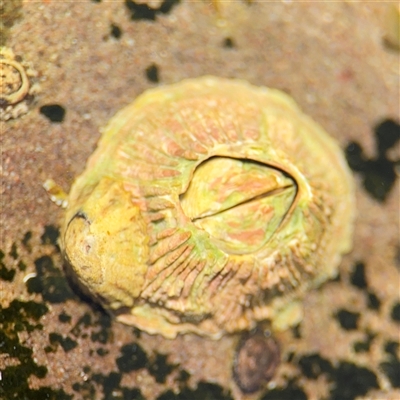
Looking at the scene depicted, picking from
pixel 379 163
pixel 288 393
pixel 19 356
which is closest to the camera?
pixel 19 356

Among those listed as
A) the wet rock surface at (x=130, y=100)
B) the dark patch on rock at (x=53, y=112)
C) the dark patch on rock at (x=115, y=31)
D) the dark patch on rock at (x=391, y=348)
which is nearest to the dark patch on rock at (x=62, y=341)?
the wet rock surface at (x=130, y=100)

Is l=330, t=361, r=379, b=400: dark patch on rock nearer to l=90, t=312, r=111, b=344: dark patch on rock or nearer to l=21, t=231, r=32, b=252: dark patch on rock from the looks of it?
l=90, t=312, r=111, b=344: dark patch on rock

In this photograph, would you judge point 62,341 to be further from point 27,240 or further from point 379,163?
point 379,163

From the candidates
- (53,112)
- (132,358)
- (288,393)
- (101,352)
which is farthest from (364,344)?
(53,112)

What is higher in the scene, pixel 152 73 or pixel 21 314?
pixel 152 73

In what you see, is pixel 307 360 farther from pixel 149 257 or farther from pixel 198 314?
pixel 149 257

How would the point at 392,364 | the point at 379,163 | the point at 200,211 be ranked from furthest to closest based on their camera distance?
the point at 379,163
the point at 392,364
the point at 200,211

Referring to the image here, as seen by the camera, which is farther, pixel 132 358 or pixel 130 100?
pixel 130 100
